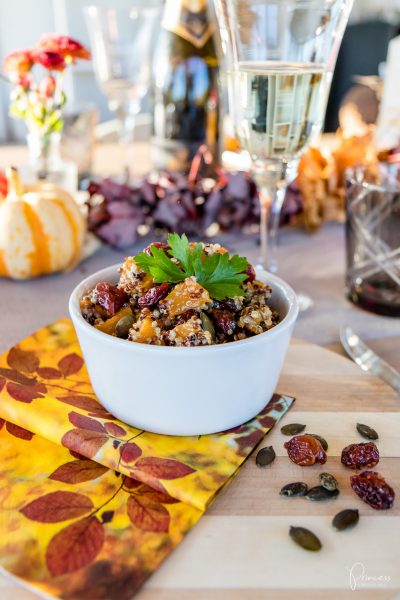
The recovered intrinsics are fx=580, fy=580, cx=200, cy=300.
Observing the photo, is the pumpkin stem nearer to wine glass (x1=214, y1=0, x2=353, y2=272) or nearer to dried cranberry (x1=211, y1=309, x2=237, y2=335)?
wine glass (x1=214, y1=0, x2=353, y2=272)

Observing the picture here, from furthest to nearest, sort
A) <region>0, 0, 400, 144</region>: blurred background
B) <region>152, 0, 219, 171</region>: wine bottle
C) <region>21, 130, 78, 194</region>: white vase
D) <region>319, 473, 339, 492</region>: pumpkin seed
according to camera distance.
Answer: <region>0, 0, 400, 144</region>: blurred background → <region>152, 0, 219, 171</region>: wine bottle → <region>21, 130, 78, 194</region>: white vase → <region>319, 473, 339, 492</region>: pumpkin seed

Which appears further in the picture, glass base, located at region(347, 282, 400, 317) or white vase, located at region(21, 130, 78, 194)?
white vase, located at region(21, 130, 78, 194)

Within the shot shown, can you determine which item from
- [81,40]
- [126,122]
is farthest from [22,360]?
[81,40]

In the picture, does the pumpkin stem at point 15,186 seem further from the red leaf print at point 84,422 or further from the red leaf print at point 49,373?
the red leaf print at point 84,422

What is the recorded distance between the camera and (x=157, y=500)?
0.52 m

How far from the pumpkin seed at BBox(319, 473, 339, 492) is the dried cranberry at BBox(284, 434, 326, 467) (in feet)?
0.07

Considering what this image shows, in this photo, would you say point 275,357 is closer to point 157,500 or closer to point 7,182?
point 157,500

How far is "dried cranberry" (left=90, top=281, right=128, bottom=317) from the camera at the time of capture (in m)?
0.64

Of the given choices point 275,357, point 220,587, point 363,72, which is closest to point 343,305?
point 275,357

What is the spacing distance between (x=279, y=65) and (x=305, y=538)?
26.1 inches

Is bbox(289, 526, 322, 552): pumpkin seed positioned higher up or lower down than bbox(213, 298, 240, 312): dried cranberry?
lower down

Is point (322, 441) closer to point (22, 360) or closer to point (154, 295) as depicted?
point (154, 295)

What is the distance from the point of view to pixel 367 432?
2.02 ft

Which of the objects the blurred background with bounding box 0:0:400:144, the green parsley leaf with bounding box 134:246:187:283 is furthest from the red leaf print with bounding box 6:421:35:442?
the blurred background with bounding box 0:0:400:144
